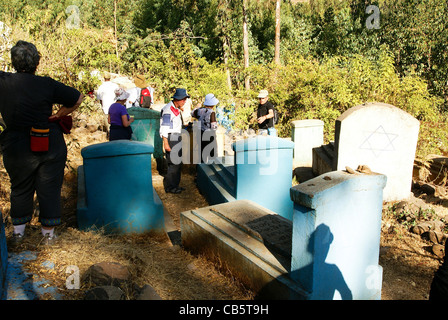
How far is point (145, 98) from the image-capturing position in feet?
33.3

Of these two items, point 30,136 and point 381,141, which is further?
point 381,141

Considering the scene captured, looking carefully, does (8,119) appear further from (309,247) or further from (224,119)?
(224,119)

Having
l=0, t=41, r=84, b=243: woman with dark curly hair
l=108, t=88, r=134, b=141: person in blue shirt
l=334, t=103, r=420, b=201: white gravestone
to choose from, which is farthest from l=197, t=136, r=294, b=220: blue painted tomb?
l=0, t=41, r=84, b=243: woman with dark curly hair

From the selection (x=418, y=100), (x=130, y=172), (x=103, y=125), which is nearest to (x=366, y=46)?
(x=418, y=100)

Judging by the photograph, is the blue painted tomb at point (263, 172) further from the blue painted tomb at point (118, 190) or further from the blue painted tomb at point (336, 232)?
the blue painted tomb at point (336, 232)

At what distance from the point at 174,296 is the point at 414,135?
5177 millimetres

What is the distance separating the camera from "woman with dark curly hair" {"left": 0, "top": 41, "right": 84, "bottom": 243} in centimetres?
327

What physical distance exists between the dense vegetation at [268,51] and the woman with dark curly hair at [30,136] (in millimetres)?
4671

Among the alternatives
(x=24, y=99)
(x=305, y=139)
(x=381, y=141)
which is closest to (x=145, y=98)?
(x=305, y=139)

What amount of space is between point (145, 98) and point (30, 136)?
276 inches

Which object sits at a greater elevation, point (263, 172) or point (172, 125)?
point (172, 125)

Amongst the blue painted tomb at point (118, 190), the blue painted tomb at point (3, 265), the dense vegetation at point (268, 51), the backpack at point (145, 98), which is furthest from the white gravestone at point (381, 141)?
the backpack at point (145, 98)

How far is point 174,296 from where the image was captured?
3.25m

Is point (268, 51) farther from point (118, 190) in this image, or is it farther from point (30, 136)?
point (30, 136)
